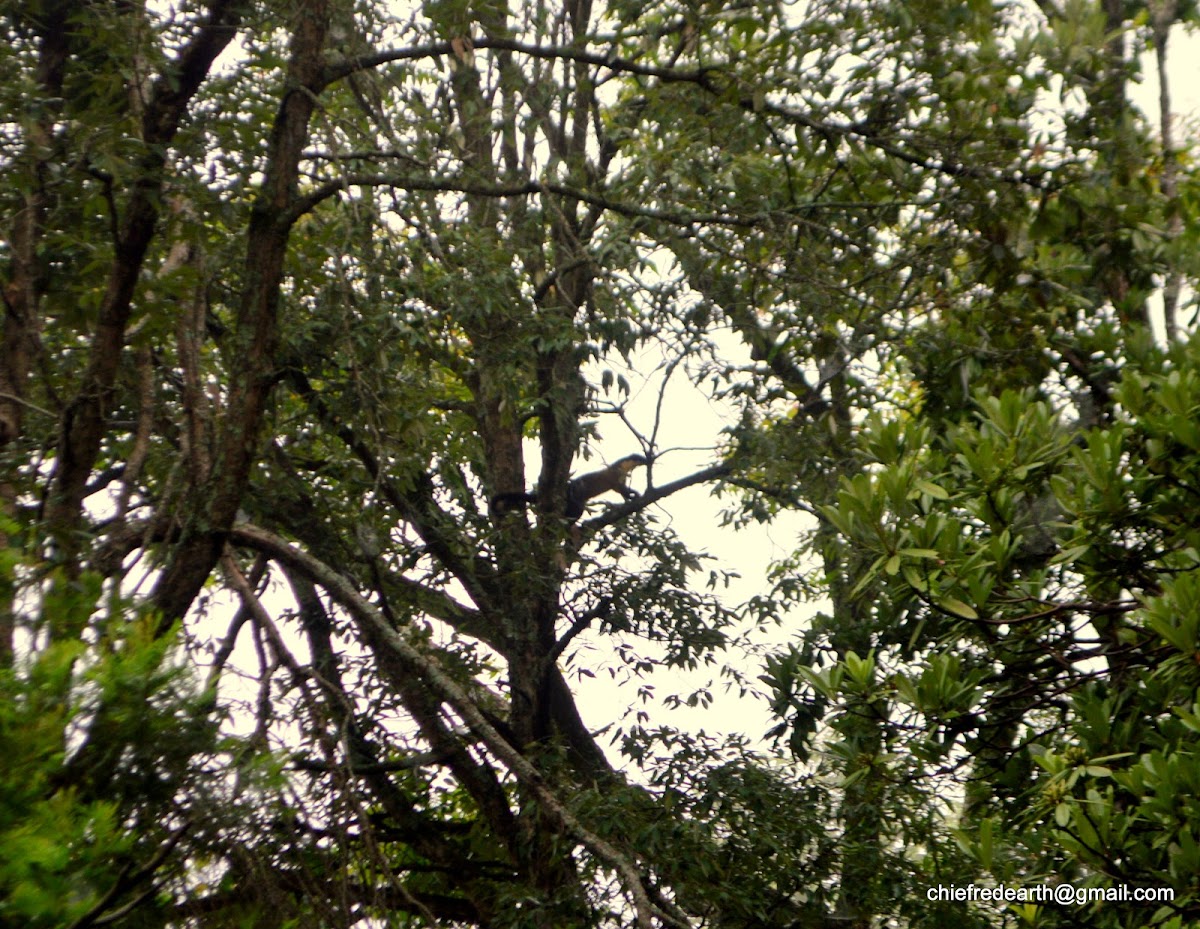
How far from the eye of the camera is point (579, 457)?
8586 mm

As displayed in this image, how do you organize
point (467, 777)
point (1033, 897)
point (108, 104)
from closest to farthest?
1. point (1033, 897)
2. point (108, 104)
3. point (467, 777)

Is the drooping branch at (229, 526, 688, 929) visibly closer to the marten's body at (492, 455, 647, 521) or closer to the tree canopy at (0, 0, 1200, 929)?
the tree canopy at (0, 0, 1200, 929)

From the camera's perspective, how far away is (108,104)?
5301 mm

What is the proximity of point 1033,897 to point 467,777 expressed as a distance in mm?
4658

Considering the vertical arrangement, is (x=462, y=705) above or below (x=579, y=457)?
below

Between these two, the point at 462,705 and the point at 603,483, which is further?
the point at 603,483

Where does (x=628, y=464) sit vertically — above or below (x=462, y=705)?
above

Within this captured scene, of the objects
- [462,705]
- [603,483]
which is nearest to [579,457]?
[603,483]

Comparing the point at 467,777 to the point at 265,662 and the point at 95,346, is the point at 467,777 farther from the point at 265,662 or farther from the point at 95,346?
the point at 95,346

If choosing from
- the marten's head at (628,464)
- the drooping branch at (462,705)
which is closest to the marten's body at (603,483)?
the marten's head at (628,464)

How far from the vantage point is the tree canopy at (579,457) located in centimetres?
309

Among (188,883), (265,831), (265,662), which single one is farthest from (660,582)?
(188,883)

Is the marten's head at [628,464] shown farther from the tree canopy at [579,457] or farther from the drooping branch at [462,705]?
the drooping branch at [462,705]

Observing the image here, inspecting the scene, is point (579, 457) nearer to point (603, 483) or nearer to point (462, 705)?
point (603, 483)
